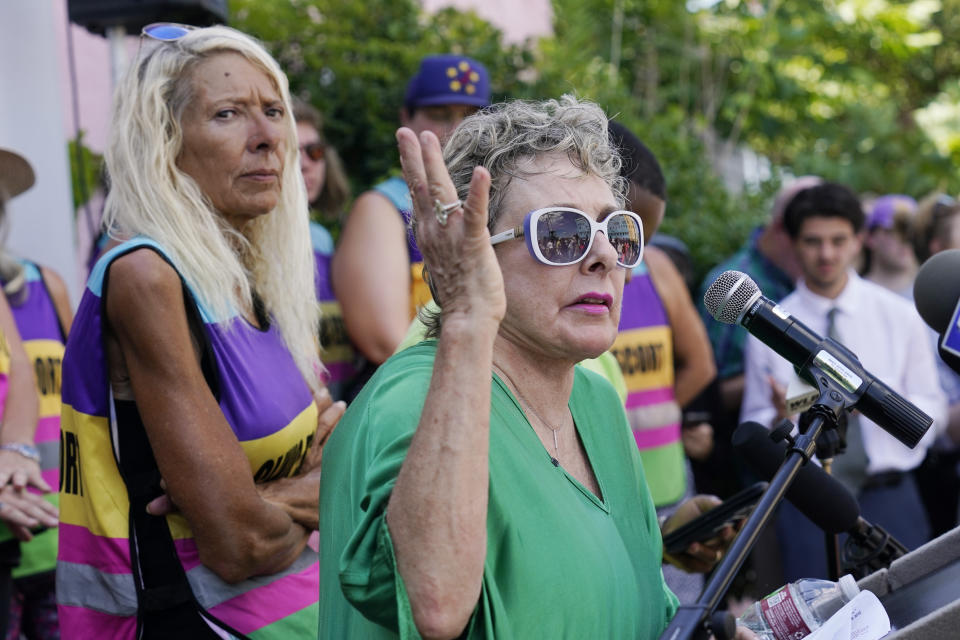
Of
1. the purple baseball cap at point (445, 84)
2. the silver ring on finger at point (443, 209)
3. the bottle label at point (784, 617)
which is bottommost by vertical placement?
the bottle label at point (784, 617)

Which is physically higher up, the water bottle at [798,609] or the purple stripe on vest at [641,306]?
the purple stripe on vest at [641,306]

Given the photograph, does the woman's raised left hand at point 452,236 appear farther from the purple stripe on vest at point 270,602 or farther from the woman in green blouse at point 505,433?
the purple stripe on vest at point 270,602

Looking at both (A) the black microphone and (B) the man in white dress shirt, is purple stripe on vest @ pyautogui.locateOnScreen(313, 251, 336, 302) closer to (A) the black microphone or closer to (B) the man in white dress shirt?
(B) the man in white dress shirt

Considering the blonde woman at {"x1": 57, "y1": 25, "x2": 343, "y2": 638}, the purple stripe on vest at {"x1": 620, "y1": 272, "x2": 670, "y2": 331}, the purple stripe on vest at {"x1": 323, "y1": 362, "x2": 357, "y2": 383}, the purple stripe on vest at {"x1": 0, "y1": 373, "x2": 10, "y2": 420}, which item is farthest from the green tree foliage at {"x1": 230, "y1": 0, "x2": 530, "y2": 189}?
the blonde woman at {"x1": 57, "y1": 25, "x2": 343, "y2": 638}

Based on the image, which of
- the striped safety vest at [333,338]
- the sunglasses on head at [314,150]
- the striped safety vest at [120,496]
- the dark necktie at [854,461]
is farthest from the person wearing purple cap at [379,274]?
the dark necktie at [854,461]

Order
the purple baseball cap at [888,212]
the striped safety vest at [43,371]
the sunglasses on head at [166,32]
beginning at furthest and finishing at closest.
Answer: the purple baseball cap at [888,212], the striped safety vest at [43,371], the sunglasses on head at [166,32]

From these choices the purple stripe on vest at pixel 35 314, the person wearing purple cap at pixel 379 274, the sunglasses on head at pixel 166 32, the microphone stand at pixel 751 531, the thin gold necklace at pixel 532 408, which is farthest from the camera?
the person wearing purple cap at pixel 379 274

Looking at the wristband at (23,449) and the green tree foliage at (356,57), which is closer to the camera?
the wristband at (23,449)

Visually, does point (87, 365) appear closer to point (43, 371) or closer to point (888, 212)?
point (43, 371)

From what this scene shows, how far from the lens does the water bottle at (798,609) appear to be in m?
1.78

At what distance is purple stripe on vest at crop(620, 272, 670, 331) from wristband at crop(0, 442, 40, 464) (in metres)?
2.22

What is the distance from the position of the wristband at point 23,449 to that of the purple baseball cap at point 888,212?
4967 mm

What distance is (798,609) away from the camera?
5.87 feet

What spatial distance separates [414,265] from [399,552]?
2396mm
